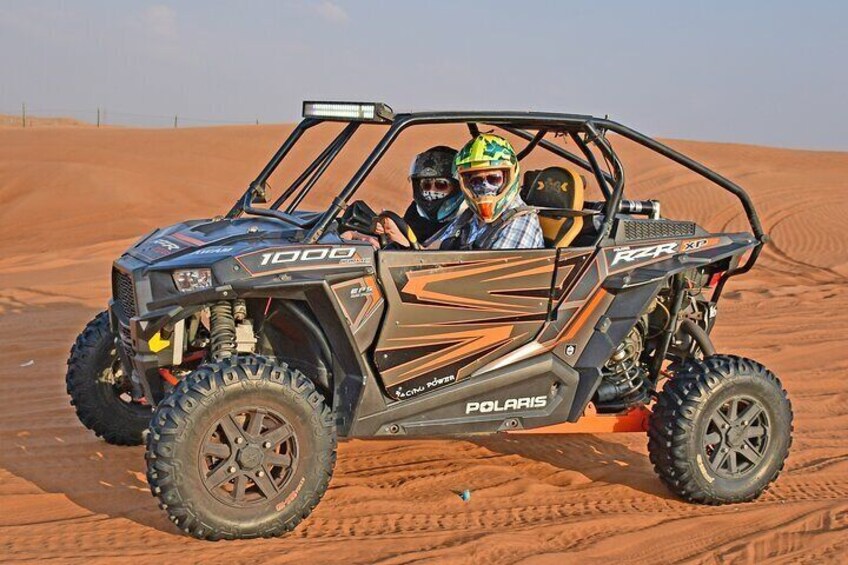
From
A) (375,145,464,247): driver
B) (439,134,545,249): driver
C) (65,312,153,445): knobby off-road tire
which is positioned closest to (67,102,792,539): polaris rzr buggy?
(439,134,545,249): driver

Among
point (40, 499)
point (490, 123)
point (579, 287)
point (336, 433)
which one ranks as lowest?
point (40, 499)

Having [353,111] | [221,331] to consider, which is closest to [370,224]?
[353,111]

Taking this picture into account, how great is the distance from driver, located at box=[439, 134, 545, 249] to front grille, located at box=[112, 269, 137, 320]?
6.04ft

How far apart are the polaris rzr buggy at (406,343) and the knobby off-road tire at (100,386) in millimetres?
868

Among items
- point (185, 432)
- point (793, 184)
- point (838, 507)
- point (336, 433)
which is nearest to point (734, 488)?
point (838, 507)

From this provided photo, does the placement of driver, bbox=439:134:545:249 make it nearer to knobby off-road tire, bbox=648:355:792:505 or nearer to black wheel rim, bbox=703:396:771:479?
knobby off-road tire, bbox=648:355:792:505

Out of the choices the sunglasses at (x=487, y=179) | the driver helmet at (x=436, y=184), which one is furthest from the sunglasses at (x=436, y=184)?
the sunglasses at (x=487, y=179)

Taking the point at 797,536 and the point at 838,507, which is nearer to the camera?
the point at 797,536

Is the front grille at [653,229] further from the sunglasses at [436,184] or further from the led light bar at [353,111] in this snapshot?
the led light bar at [353,111]

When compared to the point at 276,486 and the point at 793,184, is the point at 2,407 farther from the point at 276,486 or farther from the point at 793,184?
the point at 793,184

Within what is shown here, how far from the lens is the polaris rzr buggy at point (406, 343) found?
15.8 ft

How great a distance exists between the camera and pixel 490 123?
536cm

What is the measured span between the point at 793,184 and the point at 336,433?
24.0 m

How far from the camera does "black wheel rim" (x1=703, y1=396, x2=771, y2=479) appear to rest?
5656mm
